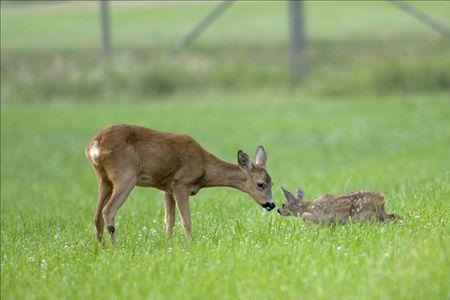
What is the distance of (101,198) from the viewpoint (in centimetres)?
966

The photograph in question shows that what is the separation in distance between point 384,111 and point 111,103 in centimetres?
703

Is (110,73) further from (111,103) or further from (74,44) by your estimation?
(74,44)

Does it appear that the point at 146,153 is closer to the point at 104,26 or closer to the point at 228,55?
the point at 104,26

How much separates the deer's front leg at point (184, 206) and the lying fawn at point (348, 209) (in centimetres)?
103

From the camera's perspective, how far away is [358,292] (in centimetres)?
681

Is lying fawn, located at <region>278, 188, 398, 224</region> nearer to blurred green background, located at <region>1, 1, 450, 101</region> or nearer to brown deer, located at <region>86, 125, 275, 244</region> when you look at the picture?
brown deer, located at <region>86, 125, 275, 244</region>

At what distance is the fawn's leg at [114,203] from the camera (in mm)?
9219

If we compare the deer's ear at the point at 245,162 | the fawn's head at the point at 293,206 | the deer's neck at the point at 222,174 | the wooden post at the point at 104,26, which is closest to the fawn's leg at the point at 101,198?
the deer's neck at the point at 222,174

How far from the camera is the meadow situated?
7449 millimetres

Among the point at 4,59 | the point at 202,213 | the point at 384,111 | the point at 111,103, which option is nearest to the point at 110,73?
the point at 111,103

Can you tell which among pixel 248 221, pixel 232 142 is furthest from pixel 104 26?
pixel 248 221

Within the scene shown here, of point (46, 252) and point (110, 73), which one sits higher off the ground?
point (46, 252)

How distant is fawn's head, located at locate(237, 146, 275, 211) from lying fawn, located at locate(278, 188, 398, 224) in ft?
1.24

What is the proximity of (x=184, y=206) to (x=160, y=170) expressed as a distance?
36 cm
